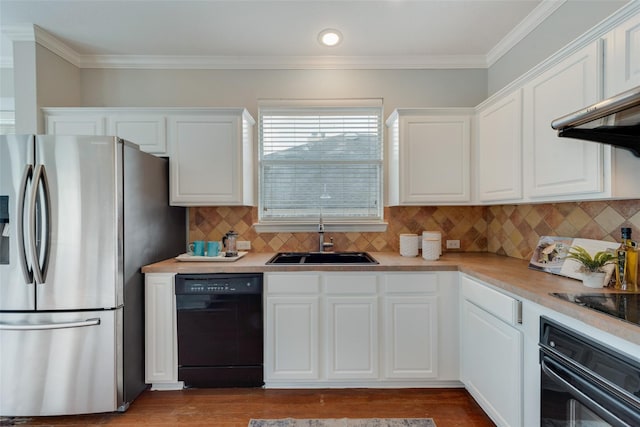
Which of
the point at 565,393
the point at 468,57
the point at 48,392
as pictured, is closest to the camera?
the point at 565,393

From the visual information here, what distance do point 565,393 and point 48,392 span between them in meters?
2.75

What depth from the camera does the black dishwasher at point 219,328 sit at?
2051 millimetres

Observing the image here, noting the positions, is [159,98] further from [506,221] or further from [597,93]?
[506,221]

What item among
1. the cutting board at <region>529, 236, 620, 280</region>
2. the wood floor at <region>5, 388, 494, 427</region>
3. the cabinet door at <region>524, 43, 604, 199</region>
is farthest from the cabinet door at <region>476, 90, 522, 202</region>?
the wood floor at <region>5, 388, 494, 427</region>

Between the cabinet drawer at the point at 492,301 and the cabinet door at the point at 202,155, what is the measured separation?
1.89 metres

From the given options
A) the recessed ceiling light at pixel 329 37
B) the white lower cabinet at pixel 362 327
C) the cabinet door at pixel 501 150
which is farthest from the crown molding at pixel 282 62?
the white lower cabinet at pixel 362 327

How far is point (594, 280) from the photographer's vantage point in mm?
1412

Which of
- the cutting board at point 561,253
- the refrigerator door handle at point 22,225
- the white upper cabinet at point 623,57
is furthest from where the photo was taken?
the refrigerator door handle at point 22,225

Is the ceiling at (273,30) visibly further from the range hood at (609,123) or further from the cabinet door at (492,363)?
the cabinet door at (492,363)

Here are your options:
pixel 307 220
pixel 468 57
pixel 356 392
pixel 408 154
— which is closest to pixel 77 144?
pixel 307 220

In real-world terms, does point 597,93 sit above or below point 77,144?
above

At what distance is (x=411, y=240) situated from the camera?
2.39m

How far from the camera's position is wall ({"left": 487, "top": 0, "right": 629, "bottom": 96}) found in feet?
5.49

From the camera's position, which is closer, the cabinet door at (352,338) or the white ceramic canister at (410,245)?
the cabinet door at (352,338)
